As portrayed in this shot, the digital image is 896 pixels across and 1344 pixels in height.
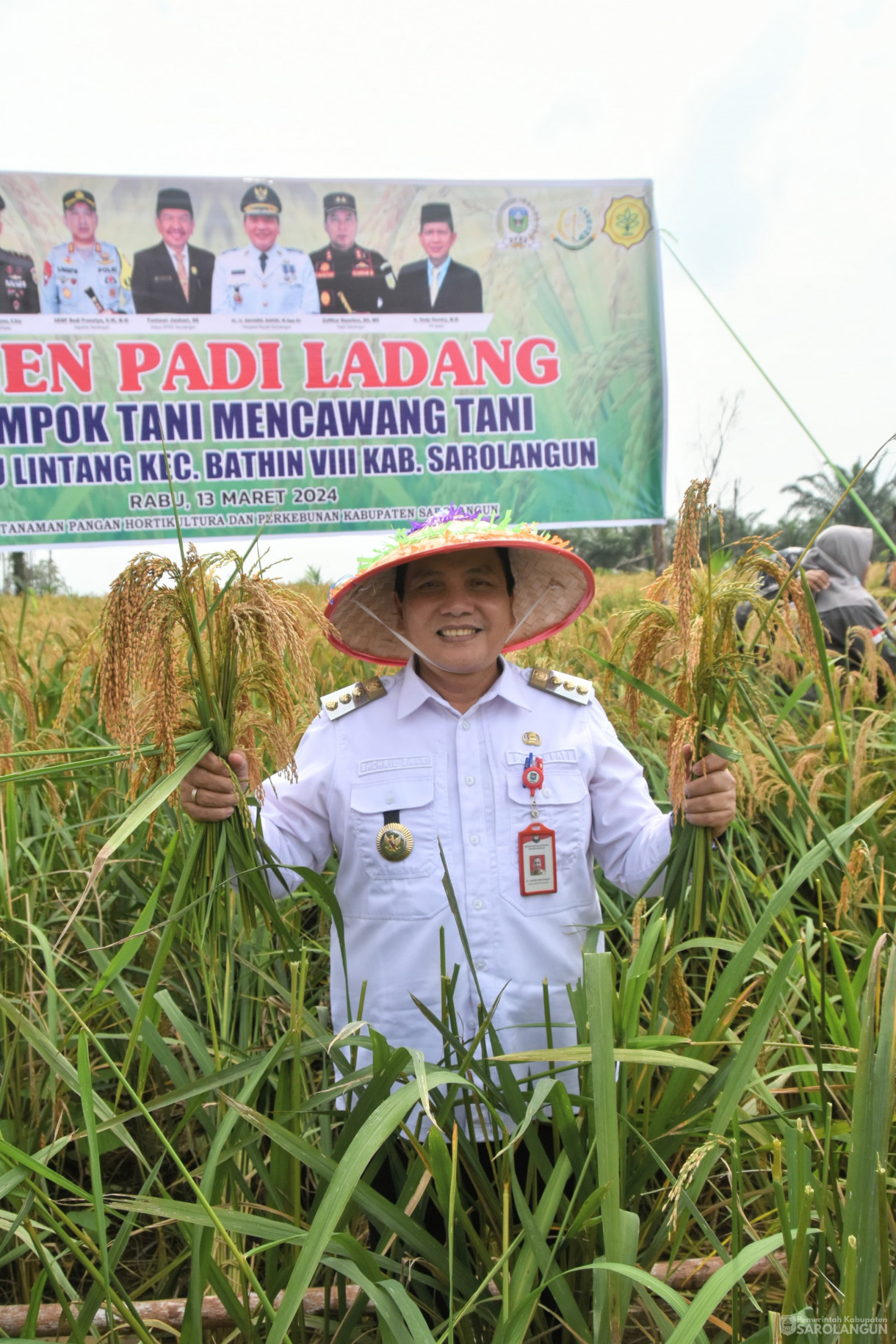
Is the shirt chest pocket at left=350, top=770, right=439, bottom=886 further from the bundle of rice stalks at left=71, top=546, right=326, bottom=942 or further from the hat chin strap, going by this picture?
the bundle of rice stalks at left=71, top=546, right=326, bottom=942

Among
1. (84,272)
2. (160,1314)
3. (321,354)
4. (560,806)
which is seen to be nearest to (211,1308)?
(160,1314)

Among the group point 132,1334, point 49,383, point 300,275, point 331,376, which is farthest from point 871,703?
point 49,383

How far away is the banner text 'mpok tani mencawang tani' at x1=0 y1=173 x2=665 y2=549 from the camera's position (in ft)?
16.8

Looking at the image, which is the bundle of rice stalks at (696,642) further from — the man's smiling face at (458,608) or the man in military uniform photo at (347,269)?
the man in military uniform photo at (347,269)

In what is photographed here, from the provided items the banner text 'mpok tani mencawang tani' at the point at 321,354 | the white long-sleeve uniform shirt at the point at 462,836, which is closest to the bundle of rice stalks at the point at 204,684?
the white long-sleeve uniform shirt at the point at 462,836

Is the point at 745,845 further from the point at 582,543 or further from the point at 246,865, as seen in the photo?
the point at 582,543

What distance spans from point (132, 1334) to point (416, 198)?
5.67 meters

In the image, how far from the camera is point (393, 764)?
1.88m

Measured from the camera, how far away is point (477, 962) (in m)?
1.77

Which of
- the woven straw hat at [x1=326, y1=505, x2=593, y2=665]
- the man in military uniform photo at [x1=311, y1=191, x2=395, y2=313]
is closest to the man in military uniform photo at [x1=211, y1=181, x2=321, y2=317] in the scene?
the man in military uniform photo at [x1=311, y1=191, x2=395, y2=313]

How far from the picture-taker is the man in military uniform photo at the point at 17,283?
5.04m

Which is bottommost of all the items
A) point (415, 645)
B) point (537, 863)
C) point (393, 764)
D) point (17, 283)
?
point (537, 863)

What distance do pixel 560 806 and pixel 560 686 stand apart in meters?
0.29

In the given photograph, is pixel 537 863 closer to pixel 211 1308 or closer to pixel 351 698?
pixel 351 698
